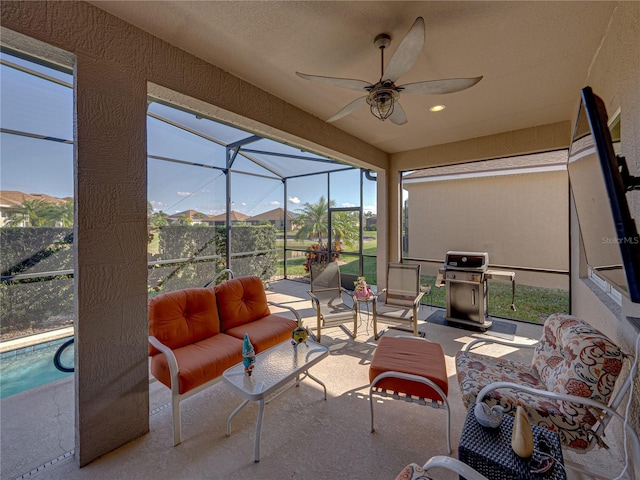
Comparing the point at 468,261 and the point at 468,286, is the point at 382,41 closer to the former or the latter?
the point at 468,261

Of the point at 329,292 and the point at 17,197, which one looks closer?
the point at 17,197

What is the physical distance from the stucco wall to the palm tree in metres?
2.08

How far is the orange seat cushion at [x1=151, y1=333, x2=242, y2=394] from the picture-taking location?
1932 mm

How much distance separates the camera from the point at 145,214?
198cm

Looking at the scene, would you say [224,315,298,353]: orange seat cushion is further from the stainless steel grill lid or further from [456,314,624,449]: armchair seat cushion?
the stainless steel grill lid

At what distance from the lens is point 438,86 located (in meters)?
1.92

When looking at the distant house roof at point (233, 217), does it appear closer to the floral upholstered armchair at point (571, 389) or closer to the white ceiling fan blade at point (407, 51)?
the white ceiling fan blade at point (407, 51)

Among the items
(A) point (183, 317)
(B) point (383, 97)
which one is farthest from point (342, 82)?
(A) point (183, 317)

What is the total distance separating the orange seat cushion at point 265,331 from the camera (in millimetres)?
2511

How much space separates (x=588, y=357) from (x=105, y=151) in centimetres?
327

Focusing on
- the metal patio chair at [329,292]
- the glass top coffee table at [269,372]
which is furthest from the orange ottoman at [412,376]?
the metal patio chair at [329,292]

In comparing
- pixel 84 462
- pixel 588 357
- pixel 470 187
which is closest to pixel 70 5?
pixel 84 462

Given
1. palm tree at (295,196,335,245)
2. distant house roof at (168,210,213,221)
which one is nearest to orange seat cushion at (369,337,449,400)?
distant house roof at (168,210,213,221)

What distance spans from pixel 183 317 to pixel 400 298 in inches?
119
